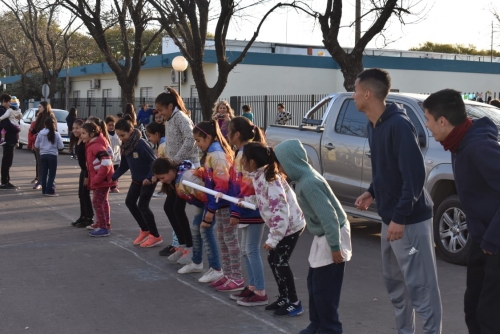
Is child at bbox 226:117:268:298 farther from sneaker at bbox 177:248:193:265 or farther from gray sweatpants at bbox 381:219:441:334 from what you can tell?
gray sweatpants at bbox 381:219:441:334

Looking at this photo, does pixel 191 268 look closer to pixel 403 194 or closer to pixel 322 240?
pixel 322 240

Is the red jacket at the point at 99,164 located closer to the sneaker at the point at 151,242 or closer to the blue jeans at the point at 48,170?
the sneaker at the point at 151,242

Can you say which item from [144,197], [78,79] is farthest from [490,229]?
[78,79]

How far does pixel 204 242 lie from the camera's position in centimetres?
736

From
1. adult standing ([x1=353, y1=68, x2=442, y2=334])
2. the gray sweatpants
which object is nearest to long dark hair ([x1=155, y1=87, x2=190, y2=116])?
adult standing ([x1=353, y1=68, x2=442, y2=334])

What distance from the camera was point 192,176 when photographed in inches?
289

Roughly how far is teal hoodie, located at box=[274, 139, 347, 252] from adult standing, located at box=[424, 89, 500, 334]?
3.33 ft

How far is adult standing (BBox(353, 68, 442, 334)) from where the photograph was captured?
464cm

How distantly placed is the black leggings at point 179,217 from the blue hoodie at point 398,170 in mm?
3480

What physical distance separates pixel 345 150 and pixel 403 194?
508 cm

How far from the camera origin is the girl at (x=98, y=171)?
9859 millimetres

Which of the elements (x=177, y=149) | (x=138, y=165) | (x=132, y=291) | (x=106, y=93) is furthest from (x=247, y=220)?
(x=106, y=93)

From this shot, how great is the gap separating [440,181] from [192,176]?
3161 mm

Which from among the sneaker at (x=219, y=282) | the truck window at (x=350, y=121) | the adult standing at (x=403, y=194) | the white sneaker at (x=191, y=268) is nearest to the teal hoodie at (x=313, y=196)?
the adult standing at (x=403, y=194)
